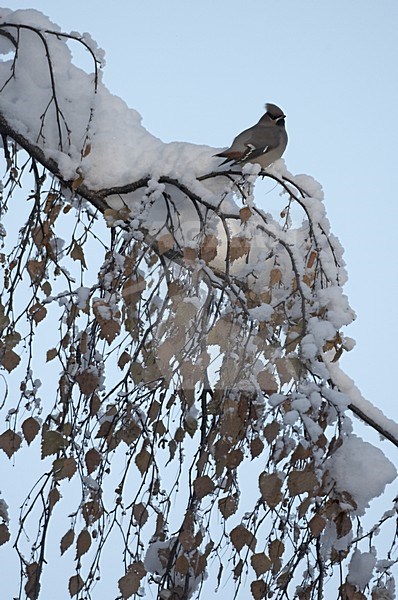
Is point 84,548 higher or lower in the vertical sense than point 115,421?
A: lower

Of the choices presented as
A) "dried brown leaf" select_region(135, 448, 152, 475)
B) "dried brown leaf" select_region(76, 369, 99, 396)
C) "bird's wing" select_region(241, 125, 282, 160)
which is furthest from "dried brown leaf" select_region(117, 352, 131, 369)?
"bird's wing" select_region(241, 125, 282, 160)

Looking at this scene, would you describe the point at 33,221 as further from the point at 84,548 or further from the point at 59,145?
the point at 84,548

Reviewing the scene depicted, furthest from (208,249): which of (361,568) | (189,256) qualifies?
(361,568)

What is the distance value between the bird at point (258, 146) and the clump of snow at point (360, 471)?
2.74ft

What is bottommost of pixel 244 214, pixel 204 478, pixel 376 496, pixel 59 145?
pixel 376 496

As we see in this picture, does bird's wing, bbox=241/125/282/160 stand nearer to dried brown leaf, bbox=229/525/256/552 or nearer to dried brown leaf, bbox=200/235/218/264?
dried brown leaf, bbox=200/235/218/264

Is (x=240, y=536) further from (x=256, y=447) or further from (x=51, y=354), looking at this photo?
(x=51, y=354)

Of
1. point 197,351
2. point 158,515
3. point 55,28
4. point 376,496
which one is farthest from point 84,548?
point 55,28

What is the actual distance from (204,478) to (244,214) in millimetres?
616

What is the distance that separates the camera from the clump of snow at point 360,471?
1.89m

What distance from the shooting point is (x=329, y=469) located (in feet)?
6.23

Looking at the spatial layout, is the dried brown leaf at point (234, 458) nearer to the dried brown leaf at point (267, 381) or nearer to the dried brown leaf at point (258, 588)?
the dried brown leaf at point (267, 381)

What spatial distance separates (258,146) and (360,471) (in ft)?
3.14

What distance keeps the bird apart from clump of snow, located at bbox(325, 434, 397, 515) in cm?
84
